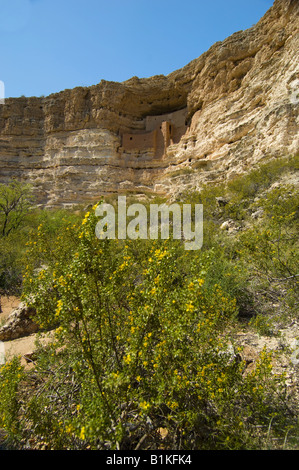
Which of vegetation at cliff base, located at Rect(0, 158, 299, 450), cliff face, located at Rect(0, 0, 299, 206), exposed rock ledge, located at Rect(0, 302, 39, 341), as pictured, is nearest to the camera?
vegetation at cliff base, located at Rect(0, 158, 299, 450)

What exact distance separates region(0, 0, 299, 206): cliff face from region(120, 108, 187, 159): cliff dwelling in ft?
0.26

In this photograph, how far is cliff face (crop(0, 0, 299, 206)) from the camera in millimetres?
12422

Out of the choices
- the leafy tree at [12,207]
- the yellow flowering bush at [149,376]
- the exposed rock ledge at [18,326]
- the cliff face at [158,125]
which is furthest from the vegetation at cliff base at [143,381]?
the cliff face at [158,125]

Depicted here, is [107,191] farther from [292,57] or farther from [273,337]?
[273,337]

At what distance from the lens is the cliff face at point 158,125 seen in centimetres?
1242

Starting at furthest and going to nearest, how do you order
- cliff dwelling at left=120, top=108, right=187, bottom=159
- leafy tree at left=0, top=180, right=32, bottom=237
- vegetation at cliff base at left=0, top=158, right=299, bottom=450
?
cliff dwelling at left=120, top=108, right=187, bottom=159 < leafy tree at left=0, top=180, right=32, bottom=237 < vegetation at cliff base at left=0, top=158, right=299, bottom=450

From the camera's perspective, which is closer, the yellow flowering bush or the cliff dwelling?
the yellow flowering bush

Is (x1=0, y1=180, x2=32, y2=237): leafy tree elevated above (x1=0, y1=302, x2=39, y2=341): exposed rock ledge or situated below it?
above

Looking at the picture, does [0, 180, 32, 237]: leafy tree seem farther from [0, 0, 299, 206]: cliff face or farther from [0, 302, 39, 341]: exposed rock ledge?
[0, 302, 39, 341]: exposed rock ledge

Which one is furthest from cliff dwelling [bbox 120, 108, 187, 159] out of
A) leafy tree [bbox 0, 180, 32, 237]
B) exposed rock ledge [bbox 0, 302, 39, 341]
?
exposed rock ledge [bbox 0, 302, 39, 341]

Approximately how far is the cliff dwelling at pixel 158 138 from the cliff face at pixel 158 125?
8 centimetres

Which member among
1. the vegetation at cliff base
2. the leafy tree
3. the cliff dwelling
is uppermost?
the cliff dwelling

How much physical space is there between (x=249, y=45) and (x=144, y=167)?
958 cm
